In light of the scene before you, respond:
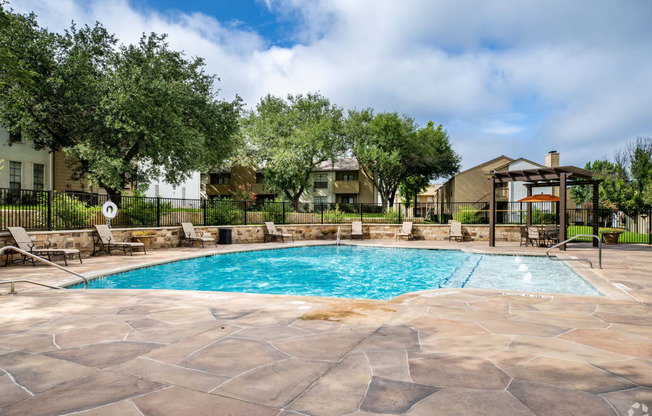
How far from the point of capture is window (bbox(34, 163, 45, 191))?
22253 mm

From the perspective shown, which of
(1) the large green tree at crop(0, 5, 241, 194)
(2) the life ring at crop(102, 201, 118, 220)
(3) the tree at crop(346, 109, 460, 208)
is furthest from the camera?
(3) the tree at crop(346, 109, 460, 208)

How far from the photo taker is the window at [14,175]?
68.5 ft

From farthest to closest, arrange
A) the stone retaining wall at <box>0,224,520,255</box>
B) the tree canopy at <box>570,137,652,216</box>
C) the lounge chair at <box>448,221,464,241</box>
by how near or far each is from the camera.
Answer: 1. the tree canopy at <box>570,137,652,216</box>
2. the lounge chair at <box>448,221,464,241</box>
3. the stone retaining wall at <box>0,224,520,255</box>

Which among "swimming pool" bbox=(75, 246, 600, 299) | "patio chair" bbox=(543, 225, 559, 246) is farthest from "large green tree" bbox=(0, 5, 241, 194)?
"patio chair" bbox=(543, 225, 559, 246)

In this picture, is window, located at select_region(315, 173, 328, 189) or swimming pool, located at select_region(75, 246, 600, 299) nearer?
swimming pool, located at select_region(75, 246, 600, 299)

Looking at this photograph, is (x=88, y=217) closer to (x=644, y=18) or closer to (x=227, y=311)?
(x=227, y=311)

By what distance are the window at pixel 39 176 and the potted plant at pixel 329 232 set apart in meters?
17.7

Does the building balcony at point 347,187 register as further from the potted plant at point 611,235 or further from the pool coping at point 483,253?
the potted plant at point 611,235

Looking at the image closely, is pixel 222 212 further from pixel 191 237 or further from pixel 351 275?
pixel 351 275

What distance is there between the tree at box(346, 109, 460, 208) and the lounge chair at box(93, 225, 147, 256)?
79.2 ft

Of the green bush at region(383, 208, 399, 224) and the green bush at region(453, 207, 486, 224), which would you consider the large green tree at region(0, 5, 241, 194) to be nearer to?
the green bush at region(383, 208, 399, 224)

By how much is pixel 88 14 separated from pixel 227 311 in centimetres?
2141

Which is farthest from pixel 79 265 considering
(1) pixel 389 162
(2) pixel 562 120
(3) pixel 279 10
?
(2) pixel 562 120

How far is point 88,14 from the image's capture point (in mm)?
18984
